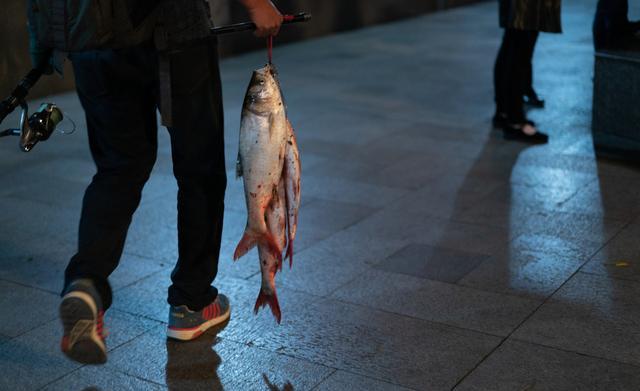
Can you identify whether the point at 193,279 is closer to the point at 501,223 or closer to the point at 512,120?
the point at 501,223

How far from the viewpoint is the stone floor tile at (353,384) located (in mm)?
3271

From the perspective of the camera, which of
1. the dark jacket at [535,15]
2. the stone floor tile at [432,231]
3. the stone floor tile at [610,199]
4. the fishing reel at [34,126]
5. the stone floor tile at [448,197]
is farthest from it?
the dark jacket at [535,15]

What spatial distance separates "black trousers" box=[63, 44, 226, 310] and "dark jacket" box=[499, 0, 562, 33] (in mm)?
3517

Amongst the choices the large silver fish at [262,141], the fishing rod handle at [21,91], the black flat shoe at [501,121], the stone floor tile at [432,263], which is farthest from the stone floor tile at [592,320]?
the black flat shoe at [501,121]

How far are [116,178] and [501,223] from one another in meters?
2.39

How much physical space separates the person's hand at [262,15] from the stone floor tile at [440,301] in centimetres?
135

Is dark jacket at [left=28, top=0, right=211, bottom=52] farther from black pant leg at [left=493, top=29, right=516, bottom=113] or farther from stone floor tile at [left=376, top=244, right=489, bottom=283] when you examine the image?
black pant leg at [left=493, top=29, right=516, bottom=113]

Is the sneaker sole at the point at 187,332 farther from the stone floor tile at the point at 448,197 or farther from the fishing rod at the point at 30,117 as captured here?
the stone floor tile at the point at 448,197

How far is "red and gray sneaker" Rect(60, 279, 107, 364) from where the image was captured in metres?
3.11

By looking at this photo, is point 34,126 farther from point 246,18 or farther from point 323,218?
point 246,18

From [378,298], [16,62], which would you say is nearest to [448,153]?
[378,298]

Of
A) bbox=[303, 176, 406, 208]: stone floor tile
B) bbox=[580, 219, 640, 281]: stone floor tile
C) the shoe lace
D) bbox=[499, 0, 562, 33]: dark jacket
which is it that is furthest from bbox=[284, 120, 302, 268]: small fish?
bbox=[499, 0, 562, 33]: dark jacket

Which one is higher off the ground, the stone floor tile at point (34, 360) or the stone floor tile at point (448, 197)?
the stone floor tile at point (34, 360)

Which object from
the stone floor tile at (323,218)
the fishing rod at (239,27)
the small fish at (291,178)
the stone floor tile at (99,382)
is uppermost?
the fishing rod at (239,27)
